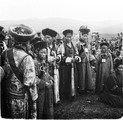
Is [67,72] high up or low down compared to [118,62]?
down

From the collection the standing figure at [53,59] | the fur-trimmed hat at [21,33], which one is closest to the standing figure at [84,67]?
the standing figure at [53,59]

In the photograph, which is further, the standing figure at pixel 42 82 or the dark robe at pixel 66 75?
the dark robe at pixel 66 75

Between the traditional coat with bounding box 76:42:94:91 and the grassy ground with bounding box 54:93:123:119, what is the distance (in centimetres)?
57

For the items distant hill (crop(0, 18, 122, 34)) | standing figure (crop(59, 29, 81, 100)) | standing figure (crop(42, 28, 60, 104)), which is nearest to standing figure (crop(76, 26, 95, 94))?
standing figure (crop(59, 29, 81, 100))

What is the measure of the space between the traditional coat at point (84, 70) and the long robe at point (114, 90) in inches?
27.5

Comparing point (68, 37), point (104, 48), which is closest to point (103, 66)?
point (104, 48)

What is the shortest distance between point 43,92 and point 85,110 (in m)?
1.47

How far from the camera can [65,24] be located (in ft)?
20.2

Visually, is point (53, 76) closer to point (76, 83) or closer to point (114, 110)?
point (76, 83)

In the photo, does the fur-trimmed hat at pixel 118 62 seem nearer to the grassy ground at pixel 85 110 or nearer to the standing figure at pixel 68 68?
the standing figure at pixel 68 68

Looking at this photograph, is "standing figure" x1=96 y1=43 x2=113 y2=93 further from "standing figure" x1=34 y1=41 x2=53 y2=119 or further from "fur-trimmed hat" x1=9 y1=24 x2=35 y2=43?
"fur-trimmed hat" x1=9 y1=24 x2=35 y2=43

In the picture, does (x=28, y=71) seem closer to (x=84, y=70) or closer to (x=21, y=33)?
(x=21, y=33)

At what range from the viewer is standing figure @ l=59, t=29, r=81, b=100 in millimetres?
6527

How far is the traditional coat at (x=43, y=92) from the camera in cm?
527
